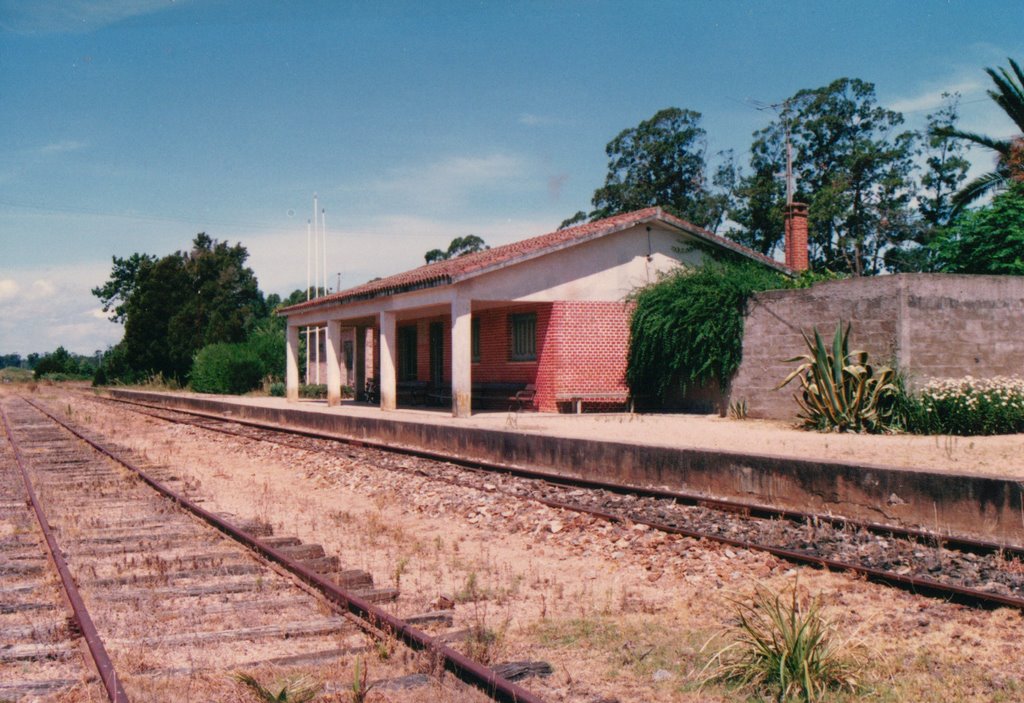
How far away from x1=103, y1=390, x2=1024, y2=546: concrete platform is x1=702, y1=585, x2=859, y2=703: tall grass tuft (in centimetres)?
361

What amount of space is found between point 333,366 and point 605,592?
22675 millimetres

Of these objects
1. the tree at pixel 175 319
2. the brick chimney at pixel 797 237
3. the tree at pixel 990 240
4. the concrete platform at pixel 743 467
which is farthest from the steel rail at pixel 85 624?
the tree at pixel 175 319

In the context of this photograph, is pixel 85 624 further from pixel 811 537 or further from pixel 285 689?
pixel 811 537

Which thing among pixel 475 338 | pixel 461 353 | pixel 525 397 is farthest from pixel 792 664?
pixel 475 338

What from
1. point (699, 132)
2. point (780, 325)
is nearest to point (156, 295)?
point (699, 132)

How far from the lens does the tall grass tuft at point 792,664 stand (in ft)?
14.3

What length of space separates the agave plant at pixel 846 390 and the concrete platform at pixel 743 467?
0.68m

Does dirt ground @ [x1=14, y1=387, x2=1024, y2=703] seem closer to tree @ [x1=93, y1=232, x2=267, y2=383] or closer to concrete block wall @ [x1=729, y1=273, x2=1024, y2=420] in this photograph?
concrete block wall @ [x1=729, y1=273, x2=1024, y2=420]

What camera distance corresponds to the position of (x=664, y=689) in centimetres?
450

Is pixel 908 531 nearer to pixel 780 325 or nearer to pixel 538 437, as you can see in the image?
pixel 538 437

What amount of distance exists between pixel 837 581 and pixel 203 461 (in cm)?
1187

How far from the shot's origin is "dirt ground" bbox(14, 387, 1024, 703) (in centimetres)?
464

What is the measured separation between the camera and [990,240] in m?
19.0

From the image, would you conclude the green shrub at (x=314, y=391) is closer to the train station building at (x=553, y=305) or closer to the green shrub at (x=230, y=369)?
the green shrub at (x=230, y=369)
